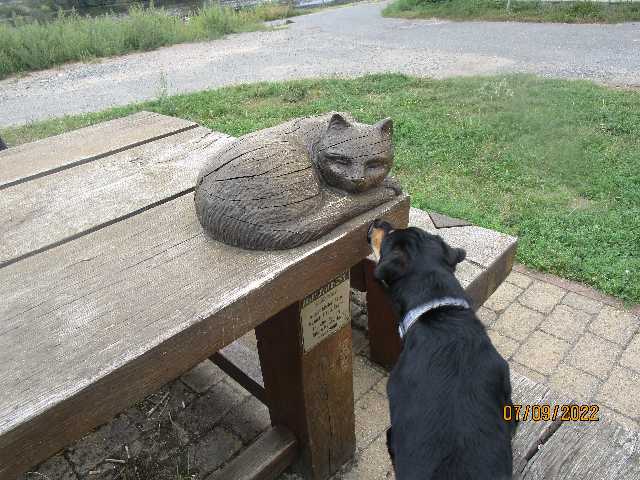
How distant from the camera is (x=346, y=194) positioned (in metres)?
1.82

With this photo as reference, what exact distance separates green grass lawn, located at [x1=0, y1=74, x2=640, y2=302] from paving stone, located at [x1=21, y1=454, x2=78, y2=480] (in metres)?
2.84

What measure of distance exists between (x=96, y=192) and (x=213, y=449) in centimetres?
127

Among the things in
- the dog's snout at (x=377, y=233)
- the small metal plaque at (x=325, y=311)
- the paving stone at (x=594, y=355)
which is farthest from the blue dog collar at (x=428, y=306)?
the paving stone at (x=594, y=355)

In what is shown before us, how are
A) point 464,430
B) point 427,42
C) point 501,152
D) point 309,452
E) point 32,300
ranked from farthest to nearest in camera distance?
point 427,42 → point 501,152 → point 309,452 → point 32,300 → point 464,430

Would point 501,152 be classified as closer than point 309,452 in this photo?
No

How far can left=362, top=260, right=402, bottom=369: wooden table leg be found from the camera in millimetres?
2605

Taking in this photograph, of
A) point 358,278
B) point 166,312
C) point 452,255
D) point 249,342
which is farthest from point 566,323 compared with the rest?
point 166,312

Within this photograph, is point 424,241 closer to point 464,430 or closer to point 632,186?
point 464,430

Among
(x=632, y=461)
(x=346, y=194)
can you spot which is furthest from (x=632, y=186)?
(x=346, y=194)

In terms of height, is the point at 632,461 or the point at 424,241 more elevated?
the point at 424,241

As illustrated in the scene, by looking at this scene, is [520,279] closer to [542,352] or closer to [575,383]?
[542,352]

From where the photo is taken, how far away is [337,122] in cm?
184

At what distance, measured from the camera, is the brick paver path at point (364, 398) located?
2418 mm

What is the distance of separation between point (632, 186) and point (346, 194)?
3304mm
